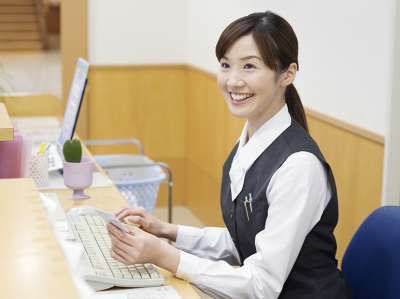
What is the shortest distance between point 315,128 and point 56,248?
195 cm

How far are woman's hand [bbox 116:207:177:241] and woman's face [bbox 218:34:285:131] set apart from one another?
386mm

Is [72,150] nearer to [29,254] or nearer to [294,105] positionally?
[294,105]

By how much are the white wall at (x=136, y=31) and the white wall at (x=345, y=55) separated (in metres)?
1.25

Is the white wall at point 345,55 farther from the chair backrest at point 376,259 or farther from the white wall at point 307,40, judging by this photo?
the chair backrest at point 376,259

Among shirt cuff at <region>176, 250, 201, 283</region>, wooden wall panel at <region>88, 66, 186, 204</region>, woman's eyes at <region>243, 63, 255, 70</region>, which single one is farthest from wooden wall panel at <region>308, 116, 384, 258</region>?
wooden wall panel at <region>88, 66, 186, 204</region>

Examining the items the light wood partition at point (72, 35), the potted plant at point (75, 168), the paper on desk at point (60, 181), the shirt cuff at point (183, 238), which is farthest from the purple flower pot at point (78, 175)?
the light wood partition at point (72, 35)

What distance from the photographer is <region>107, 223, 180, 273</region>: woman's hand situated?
1872 mm

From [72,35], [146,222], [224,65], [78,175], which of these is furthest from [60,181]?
[72,35]

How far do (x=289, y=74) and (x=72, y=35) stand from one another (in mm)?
3140

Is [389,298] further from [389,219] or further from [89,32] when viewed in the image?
[89,32]

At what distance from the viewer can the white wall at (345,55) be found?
112 inches

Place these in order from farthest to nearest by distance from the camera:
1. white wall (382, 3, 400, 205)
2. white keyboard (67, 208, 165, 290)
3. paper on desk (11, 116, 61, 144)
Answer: paper on desk (11, 116, 61, 144) < white wall (382, 3, 400, 205) < white keyboard (67, 208, 165, 290)

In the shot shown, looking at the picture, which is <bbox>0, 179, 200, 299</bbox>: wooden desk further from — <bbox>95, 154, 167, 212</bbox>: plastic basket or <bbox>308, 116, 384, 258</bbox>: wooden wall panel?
<bbox>95, 154, 167, 212</bbox>: plastic basket

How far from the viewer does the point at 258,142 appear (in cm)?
209
